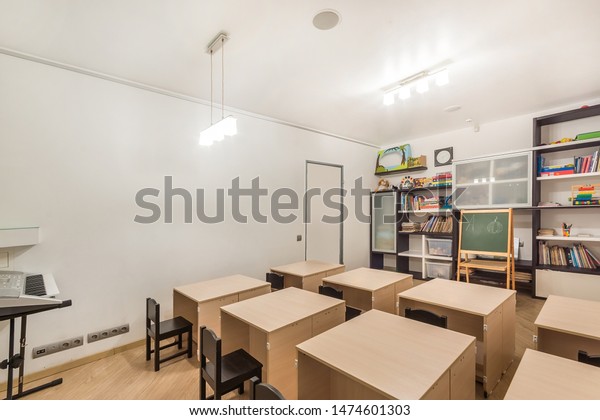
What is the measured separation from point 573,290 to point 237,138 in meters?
4.88

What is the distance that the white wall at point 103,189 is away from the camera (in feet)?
7.66

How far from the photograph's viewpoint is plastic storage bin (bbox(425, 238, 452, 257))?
15.6ft

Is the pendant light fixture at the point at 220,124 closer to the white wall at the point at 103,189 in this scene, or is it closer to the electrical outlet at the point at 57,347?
the white wall at the point at 103,189

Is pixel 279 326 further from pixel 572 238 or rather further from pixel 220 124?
pixel 572 238

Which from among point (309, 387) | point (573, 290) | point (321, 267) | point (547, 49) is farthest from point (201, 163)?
point (573, 290)

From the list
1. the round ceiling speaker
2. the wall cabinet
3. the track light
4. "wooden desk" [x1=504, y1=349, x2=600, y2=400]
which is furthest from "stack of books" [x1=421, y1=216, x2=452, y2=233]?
the round ceiling speaker

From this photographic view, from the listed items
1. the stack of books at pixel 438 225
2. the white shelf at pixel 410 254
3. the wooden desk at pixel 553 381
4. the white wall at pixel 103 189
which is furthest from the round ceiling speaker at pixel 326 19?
the white shelf at pixel 410 254

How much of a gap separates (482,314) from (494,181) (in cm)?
311

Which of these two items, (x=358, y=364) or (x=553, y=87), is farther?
(x=553, y=87)

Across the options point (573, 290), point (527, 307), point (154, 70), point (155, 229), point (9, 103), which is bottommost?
point (527, 307)

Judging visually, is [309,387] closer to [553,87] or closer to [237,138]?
[237,138]

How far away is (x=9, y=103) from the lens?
2270 millimetres

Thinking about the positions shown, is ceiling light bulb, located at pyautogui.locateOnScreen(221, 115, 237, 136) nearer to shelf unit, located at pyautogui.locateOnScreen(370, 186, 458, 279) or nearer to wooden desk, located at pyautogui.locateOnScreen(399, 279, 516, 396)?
wooden desk, located at pyautogui.locateOnScreen(399, 279, 516, 396)

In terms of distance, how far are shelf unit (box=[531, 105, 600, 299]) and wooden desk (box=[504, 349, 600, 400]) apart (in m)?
3.11
